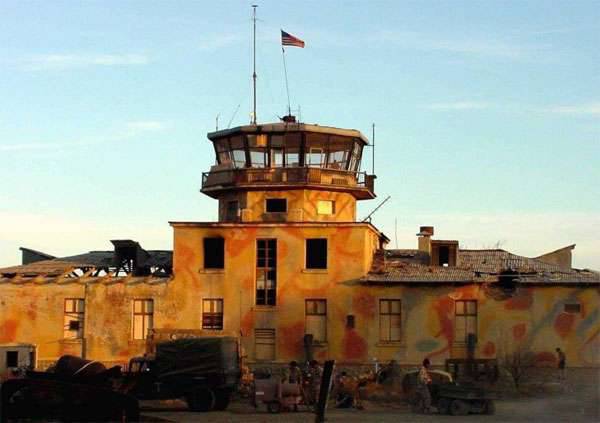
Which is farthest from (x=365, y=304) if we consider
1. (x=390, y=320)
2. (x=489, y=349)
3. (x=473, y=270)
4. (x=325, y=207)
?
(x=489, y=349)

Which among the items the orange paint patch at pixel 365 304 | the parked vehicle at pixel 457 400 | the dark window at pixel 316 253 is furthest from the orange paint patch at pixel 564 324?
the parked vehicle at pixel 457 400

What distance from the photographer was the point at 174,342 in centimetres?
4816

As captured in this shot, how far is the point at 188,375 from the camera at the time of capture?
156 feet

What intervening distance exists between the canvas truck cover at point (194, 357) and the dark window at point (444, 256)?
1734cm

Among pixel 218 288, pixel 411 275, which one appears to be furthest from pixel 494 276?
pixel 218 288

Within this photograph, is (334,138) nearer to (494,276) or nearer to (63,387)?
(494,276)

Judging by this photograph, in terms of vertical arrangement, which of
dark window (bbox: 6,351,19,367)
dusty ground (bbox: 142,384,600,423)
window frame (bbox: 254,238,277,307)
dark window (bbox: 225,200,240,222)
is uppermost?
dark window (bbox: 225,200,240,222)

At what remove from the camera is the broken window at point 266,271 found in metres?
60.2

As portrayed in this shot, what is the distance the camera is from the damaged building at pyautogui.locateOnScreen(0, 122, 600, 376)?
58875 millimetres

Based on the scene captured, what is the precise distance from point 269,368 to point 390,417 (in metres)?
16.2

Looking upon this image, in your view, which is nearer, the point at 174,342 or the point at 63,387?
the point at 63,387

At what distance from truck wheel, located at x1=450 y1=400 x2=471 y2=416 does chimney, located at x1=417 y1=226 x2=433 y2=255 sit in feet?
62.1

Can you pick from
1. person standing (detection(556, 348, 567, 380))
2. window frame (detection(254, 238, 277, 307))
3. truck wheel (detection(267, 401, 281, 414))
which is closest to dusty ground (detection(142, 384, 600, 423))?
truck wheel (detection(267, 401, 281, 414))

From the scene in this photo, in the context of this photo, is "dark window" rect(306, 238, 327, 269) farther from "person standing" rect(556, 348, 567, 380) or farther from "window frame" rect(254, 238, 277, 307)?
"person standing" rect(556, 348, 567, 380)
